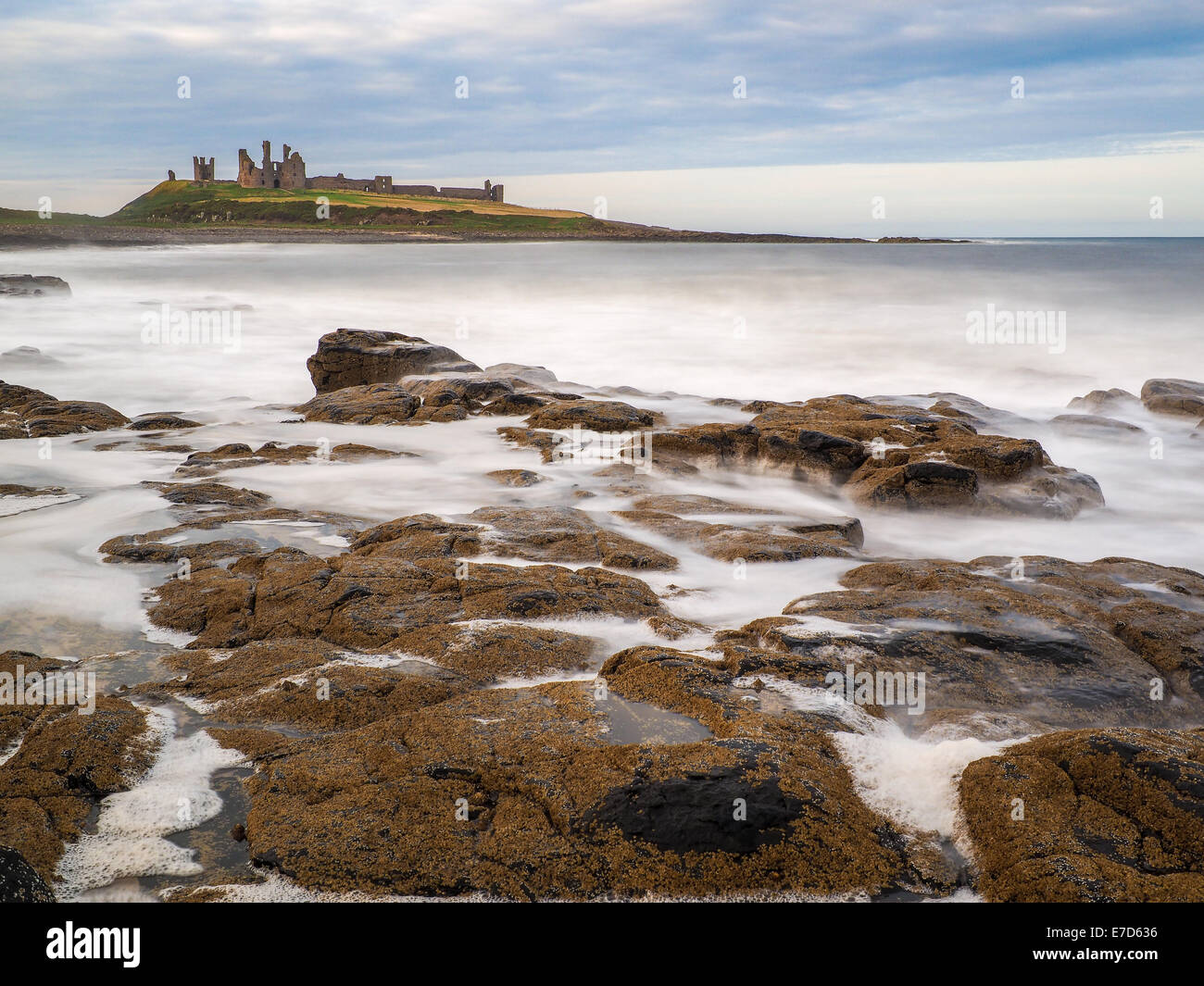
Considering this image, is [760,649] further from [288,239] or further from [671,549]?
[288,239]

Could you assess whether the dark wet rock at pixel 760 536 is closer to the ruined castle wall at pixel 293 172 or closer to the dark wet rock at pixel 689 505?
the dark wet rock at pixel 689 505

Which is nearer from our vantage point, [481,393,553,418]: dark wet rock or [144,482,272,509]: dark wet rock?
[144,482,272,509]: dark wet rock

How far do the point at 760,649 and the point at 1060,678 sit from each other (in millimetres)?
1780

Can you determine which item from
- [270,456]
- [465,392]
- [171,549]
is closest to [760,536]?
[171,549]

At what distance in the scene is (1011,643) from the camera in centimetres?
555

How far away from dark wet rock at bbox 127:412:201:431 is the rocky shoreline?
5.59m

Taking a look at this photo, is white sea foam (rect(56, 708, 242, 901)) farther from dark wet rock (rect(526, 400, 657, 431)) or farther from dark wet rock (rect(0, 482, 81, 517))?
dark wet rock (rect(526, 400, 657, 431))

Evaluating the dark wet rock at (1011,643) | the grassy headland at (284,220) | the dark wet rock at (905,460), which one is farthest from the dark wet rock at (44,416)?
the grassy headland at (284,220)

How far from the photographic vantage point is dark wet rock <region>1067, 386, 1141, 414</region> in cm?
1727

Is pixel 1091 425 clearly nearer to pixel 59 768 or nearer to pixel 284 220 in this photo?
pixel 59 768

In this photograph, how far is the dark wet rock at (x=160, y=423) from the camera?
14.3m

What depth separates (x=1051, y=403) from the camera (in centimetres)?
2044

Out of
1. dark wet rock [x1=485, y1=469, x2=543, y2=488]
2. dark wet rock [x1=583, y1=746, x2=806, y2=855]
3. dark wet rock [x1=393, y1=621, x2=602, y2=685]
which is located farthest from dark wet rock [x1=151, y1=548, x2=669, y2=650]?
dark wet rock [x1=485, y1=469, x2=543, y2=488]

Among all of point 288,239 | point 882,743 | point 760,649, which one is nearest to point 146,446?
point 760,649
